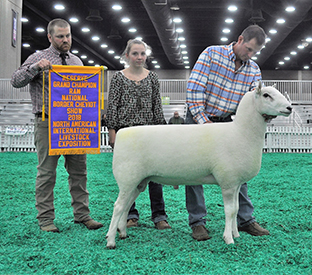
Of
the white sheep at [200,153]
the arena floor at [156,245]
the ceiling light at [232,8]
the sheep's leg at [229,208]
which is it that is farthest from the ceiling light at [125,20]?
the sheep's leg at [229,208]

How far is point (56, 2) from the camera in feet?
51.7

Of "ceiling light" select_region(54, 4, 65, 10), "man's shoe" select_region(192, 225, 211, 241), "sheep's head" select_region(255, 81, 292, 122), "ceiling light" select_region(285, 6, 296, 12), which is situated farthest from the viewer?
"ceiling light" select_region(54, 4, 65, 10)

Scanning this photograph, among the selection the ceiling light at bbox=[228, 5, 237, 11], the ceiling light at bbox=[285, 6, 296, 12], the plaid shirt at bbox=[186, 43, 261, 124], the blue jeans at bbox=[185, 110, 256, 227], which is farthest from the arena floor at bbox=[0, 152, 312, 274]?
the ceiling light at bbox=[228, 5, 237, 11]

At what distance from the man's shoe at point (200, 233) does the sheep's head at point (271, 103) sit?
1187 millimetres

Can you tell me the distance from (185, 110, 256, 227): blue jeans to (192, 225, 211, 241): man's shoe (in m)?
0.05

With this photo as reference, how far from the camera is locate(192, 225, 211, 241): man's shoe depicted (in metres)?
3.06

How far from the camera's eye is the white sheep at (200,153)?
2.78 metres

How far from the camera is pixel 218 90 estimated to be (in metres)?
3.30

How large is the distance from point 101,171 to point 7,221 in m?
4.42

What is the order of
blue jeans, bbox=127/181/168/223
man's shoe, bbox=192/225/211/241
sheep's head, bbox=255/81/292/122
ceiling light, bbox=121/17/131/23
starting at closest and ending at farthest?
1. sheep's head, bbox=255/81/292/122
2. man's shoe, bbox=192/225/211/241
3. blue jeans, bbox=127/181/168/223
4. ceiling light, bbox=121/17/131/23

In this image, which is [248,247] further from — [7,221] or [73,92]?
[7,221]

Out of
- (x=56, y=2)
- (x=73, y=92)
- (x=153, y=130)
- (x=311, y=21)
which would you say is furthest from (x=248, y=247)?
(x=311, y=21)

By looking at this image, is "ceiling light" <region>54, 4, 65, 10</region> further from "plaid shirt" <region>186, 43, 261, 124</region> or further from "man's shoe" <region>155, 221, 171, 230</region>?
"man's shoe" <region>155, 221, 171, 230</region>

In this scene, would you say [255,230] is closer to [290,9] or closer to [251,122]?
[251,122]
